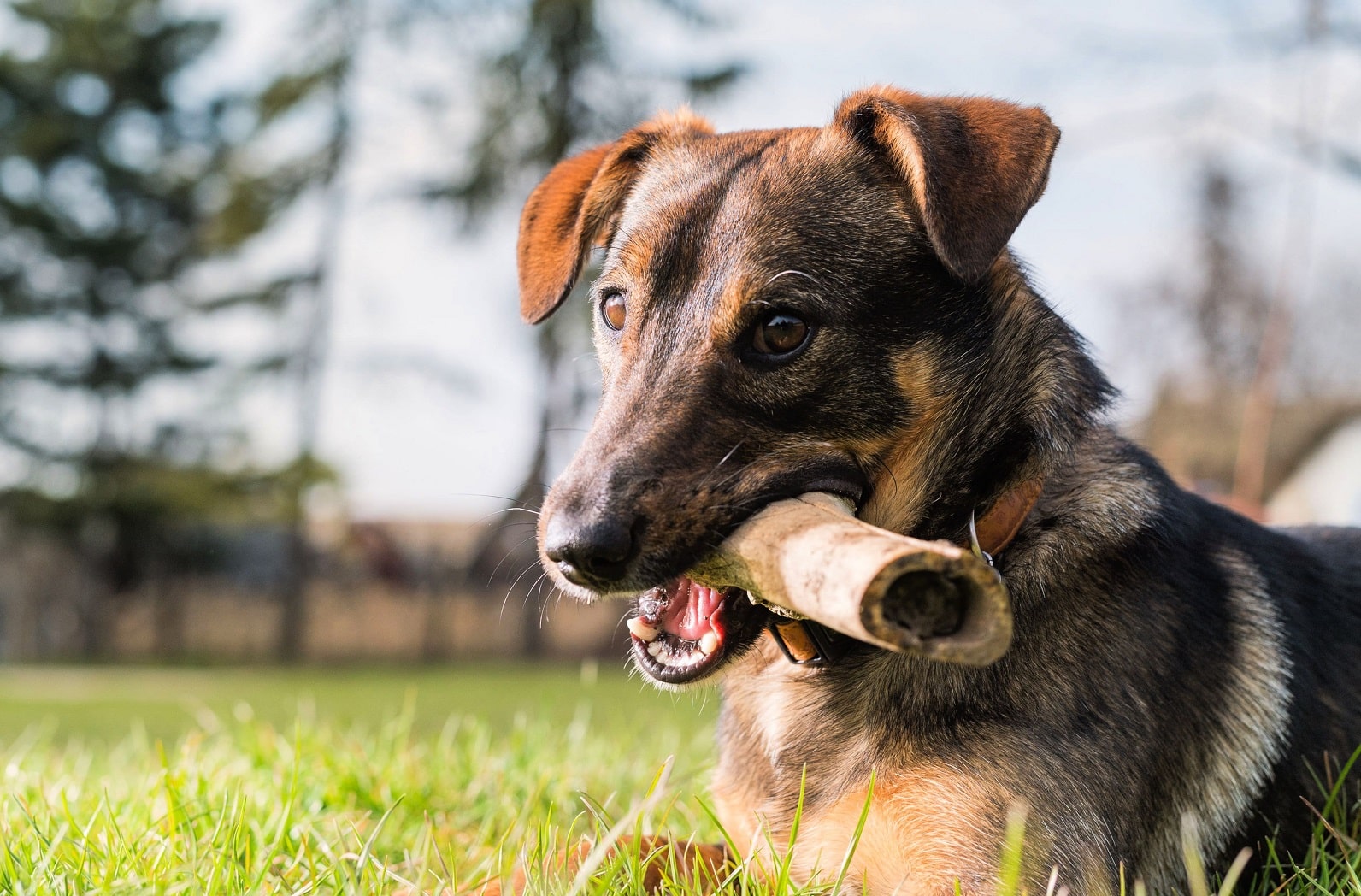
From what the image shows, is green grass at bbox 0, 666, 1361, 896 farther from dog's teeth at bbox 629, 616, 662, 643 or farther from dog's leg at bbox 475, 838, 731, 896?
dog's teeth at bbox 629, 616, 662, 643

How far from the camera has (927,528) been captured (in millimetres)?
3104

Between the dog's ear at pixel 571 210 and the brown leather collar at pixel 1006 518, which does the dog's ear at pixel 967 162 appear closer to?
the brown leather collar at pixel 1006 518

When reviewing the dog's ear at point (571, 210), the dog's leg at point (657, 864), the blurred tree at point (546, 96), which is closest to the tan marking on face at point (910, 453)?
the dog's leg at point (657, 864)

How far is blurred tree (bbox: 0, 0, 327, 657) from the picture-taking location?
3278 cm

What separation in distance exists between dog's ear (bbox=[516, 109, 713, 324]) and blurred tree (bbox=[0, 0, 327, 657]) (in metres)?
29.5

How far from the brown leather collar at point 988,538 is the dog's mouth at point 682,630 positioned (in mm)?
183

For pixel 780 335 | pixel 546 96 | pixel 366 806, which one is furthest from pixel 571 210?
pixel 546 96

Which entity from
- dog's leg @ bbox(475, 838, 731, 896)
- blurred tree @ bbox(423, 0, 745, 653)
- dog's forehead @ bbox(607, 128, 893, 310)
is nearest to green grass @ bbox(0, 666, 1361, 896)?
dog's leg @ bbox(475, 838, 731, 896)

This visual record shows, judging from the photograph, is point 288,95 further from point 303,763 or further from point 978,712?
→ point 978,712

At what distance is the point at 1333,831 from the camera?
9.95 ft

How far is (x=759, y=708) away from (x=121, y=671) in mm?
27206

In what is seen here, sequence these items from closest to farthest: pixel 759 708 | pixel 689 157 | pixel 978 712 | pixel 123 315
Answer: pixel 978 712 → pixel 759 708 → pixel 689 157 → pixel 123 315

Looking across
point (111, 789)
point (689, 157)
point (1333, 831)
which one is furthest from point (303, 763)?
point (1333, 831)

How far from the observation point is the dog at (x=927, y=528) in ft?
8.89
